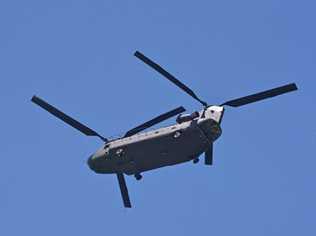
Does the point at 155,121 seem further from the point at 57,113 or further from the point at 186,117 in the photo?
the point at 57,113

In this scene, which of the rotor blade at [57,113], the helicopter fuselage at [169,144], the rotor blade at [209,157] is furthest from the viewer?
the rotor blade at [57,113]

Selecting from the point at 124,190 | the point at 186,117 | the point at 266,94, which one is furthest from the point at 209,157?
the point at 124,190

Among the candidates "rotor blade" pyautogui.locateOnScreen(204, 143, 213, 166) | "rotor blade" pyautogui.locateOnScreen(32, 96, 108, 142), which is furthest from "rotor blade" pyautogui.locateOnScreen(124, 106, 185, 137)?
"rotor blade" pyautogui.locateOnScreen(204, 143, 213, 166)

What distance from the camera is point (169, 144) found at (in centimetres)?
7331

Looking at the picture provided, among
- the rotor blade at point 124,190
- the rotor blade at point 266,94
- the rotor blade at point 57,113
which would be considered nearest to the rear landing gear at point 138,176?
the rotor blade at point 124,190

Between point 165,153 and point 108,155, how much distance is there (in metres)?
5.54

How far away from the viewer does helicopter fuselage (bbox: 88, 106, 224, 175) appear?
7325 centimetres

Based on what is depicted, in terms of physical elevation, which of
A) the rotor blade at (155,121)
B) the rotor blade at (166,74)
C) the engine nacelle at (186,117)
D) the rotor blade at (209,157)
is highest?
the rotor blade at (166,74)

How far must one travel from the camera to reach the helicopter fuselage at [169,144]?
240 feet

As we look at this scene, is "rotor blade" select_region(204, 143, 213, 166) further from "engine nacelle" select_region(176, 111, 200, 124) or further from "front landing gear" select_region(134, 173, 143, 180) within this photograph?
"front landing gear" select_region(134, 173, 143, 180)

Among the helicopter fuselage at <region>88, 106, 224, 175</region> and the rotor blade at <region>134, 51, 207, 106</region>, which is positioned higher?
the rotor blade at <region>134, 51, 207, 106</region>

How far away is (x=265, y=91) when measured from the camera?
7438 centimetres

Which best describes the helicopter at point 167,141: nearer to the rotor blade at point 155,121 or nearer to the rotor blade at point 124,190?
the rotor blade at point 155,121

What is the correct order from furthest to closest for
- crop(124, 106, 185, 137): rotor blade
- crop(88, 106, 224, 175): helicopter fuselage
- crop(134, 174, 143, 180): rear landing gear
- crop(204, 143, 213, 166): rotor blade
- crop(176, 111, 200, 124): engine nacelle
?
1. crop(134, 174, 143, 180): rear landing gear
2. crop(204, 143, 213, 166): rotor blade
3. crop(176, 111, 200, 124): engine nacelle
4. crop(124, 106, 185, 137): rotor blade
5. crop(88, 106, 224, 175): helicopter fuselage
